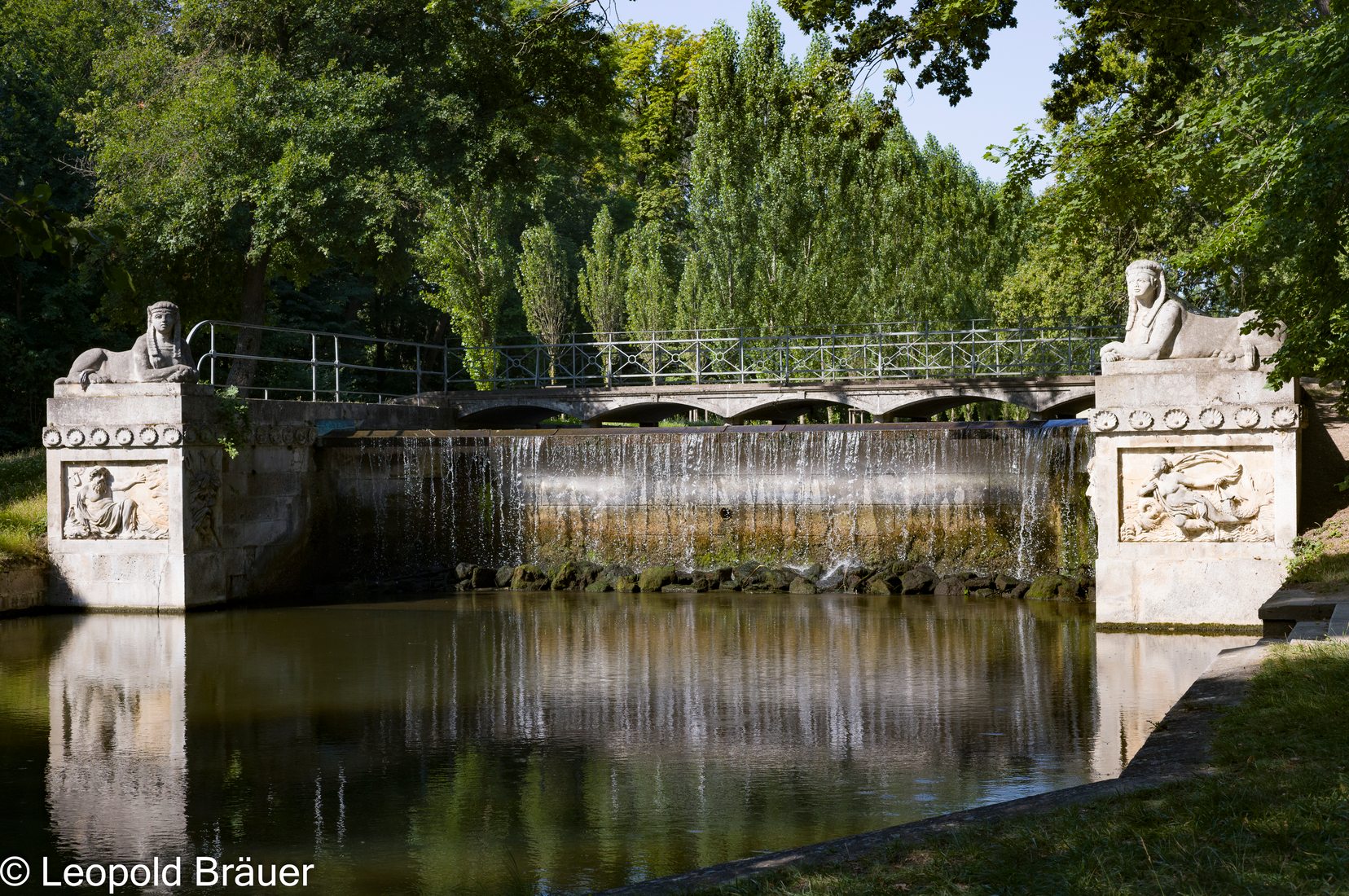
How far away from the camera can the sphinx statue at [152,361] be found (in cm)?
1631

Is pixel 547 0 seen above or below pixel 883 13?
above

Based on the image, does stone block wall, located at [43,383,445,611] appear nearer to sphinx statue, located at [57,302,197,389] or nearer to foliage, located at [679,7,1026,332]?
sphinx statue, located at [57,302,197,389]

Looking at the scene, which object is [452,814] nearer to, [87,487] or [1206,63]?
[87,487]

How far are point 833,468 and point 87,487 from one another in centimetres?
911

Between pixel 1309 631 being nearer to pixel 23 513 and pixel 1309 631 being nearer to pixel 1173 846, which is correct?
pixel 1173 846

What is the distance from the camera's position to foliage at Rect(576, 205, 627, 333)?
117 feet

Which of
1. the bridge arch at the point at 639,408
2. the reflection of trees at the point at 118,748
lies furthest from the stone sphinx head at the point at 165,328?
the bridge arch at the point at 639,408

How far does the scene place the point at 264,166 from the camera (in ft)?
80.1

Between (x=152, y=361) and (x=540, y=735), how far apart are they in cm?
978

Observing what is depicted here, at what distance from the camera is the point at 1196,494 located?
43.6 ft

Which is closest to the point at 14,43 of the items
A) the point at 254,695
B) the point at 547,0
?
the point at 547,0

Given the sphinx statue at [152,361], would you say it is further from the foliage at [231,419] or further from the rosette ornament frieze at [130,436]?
the foliage at [231,419]

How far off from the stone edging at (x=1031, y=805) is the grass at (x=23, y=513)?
13528 mm

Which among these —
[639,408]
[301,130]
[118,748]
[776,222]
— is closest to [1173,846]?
[118,748]
